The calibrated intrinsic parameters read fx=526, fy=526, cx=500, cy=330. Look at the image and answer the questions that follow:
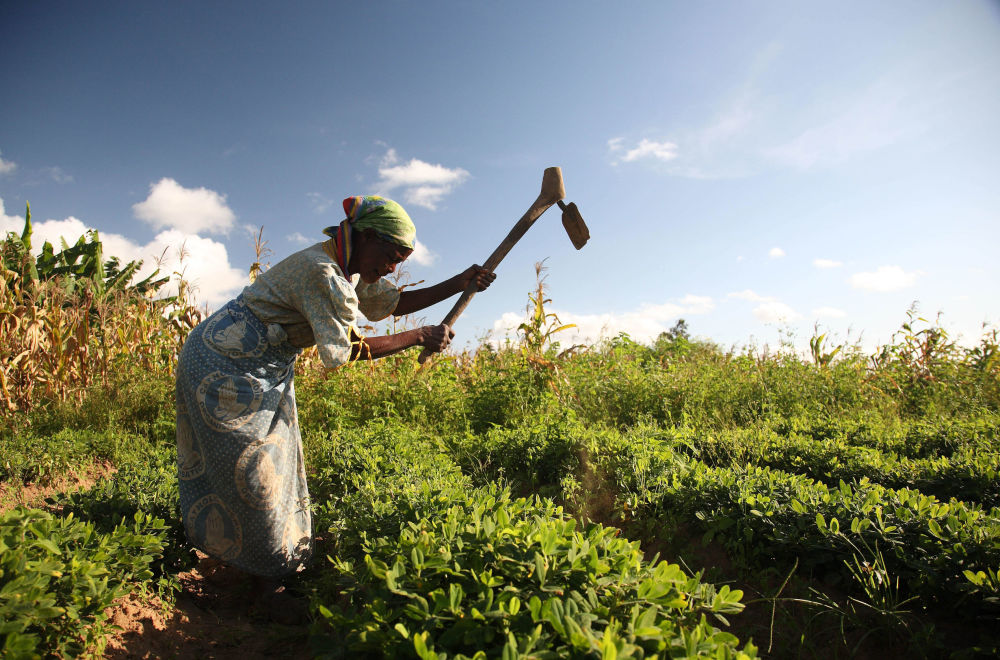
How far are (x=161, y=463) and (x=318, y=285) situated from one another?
1967 millimetres

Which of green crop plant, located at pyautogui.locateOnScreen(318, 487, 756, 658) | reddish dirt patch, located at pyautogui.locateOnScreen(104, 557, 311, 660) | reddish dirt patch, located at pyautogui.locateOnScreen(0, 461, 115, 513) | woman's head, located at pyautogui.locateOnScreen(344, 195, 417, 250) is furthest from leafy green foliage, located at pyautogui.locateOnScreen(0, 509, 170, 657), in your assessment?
woman's head, located at pyautogui.locateOnScreen(344, 195, 417, 250)

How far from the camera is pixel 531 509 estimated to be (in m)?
2.08

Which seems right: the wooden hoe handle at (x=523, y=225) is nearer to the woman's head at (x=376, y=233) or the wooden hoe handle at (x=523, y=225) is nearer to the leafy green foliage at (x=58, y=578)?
the woman's head at (x=376, y=233)

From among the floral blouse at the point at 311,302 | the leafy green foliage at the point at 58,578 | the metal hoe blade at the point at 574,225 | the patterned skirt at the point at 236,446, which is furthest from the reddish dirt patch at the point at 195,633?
the metal hoe blade at the point at 574,225

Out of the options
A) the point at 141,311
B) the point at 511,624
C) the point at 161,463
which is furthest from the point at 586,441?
the point at 141,311

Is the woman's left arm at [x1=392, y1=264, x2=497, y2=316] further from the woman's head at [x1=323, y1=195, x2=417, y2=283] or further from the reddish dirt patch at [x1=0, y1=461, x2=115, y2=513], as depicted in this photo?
the reddish dirt patch at [x1=0, y1=461, x2=115, y2=513]

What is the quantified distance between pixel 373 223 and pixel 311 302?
0.51 meters

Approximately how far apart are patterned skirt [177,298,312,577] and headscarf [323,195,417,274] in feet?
1.77

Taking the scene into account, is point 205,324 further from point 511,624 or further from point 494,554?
point 511,624

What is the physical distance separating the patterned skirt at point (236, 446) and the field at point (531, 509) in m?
0.22

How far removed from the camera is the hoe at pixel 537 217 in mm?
3582

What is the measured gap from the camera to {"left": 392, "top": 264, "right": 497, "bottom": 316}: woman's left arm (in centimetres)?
355

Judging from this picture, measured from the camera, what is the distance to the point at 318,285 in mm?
2455

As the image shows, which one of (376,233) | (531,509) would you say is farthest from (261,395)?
(531,509)
